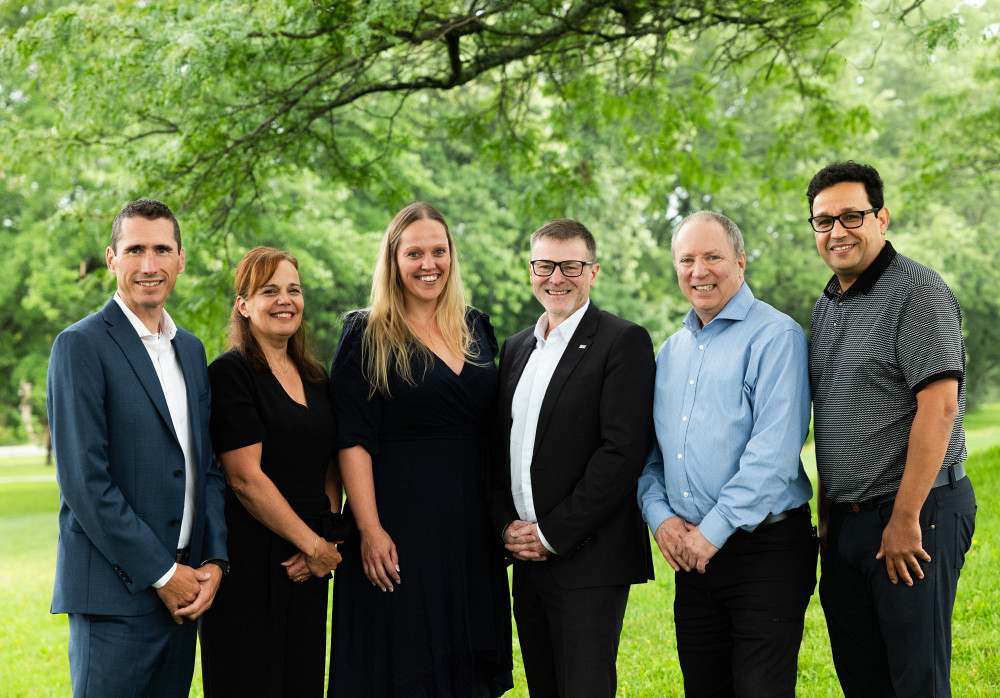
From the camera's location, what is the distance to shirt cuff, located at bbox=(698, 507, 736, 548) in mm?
3182

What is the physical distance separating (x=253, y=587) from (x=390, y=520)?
Result: 624mm

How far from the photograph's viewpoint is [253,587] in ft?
11.5

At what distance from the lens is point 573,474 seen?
346 cm

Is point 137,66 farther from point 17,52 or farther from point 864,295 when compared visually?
point 864,295

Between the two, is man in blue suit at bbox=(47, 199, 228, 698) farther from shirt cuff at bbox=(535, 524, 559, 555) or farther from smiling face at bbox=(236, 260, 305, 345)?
shirt cuff at bbox=(535, 524, 559, 555)

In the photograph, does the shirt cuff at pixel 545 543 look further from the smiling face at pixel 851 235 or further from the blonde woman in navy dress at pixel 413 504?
the smiling face at pixel 851 235

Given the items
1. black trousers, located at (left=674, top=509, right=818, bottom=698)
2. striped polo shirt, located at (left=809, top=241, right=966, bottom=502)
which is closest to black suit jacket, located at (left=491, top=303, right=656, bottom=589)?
black trousers, located at (left=674, top=509, right=818, bottom=698)

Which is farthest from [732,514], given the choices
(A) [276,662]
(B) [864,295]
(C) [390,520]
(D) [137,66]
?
(D) [137,66]

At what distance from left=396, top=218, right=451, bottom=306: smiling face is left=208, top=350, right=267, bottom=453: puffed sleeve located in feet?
2.65

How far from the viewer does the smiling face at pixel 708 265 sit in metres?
3.43

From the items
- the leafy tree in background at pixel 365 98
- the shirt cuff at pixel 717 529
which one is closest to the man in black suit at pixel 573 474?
the shirt cuff at pixel 717 529

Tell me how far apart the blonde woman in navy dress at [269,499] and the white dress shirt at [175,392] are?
0.19 m

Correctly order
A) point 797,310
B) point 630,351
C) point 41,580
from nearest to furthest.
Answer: point 630,351 < point 41,580 < point 797,310

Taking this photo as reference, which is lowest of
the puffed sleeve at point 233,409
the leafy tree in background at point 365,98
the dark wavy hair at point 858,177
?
the puffed sleeve at point 233,409
